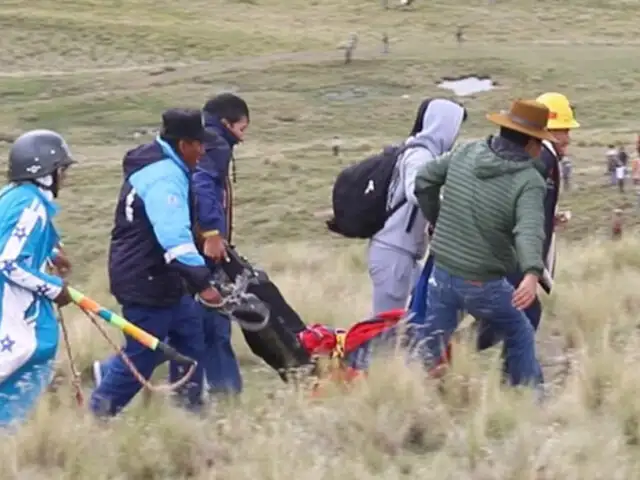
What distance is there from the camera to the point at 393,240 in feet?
24.9

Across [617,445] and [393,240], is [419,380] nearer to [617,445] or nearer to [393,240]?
[617,445]

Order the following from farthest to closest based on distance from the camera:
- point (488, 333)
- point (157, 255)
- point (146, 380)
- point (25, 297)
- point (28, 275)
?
point (488, 333) → point (146, 380) → point (157, 255) → point (25, 297) → point (28, 275)

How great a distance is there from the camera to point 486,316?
6.54m

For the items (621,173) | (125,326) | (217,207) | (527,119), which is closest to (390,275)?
(217,207)

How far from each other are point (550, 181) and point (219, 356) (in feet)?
6.56

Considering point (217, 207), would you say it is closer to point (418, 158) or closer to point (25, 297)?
point (418, 158)

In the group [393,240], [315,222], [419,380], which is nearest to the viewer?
[419,380]

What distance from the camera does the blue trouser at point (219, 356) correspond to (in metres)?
7.28

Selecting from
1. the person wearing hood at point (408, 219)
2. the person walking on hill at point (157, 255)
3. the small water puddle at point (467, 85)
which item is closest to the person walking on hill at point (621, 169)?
the person wearing hood at point (408, 219)

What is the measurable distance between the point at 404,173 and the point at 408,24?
58.5 m

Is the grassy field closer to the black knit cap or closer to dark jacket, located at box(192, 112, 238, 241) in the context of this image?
dark jacket, located at box(192, 112, 238, 241)

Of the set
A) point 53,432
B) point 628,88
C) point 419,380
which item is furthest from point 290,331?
point 628,88

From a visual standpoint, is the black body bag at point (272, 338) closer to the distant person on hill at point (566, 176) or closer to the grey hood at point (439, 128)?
the grey hood at point (439, 128)

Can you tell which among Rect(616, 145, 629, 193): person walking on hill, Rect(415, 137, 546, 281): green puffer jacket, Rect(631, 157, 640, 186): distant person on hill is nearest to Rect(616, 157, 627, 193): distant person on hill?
Rect(616, 145, 629, 193): person walking on hill
